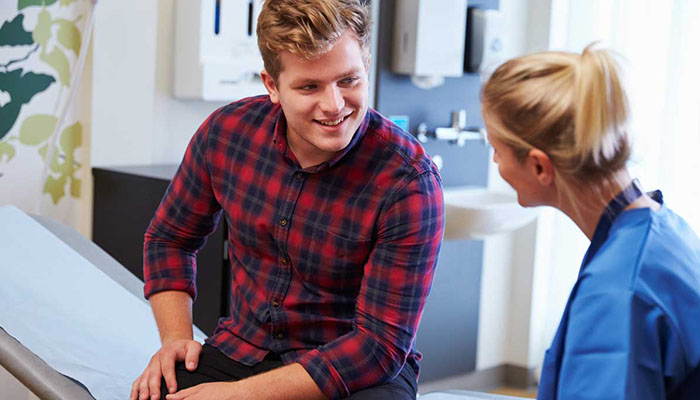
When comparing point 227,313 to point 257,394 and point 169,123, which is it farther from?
point 257,394

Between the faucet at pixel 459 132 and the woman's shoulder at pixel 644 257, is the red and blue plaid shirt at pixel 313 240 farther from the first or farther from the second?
the faucet at pixel 459 132

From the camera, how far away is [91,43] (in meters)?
2.46

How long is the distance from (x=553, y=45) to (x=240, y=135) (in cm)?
204

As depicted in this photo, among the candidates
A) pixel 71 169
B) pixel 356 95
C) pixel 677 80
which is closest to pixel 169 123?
pixel 71 169

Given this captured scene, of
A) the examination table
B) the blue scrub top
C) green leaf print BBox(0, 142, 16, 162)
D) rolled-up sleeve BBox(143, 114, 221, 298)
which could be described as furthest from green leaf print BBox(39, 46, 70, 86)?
the blue scrub top

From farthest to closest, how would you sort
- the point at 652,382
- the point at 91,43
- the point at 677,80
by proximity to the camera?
the point at 677,80, the point at 91,43, the point at 652,382

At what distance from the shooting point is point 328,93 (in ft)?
4.55

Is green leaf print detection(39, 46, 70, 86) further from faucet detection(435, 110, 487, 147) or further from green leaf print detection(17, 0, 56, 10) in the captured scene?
faucet detection(435, 110, 487, 147)

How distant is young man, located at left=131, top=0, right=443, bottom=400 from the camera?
1.38 meters

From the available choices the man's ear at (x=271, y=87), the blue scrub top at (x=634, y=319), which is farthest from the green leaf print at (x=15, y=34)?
the blue scrub top at (x=634, y=319)

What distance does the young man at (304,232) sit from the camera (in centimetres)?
138

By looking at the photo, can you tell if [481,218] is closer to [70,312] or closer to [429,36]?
[429,36]

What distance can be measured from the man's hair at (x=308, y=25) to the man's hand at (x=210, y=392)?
1.68ft

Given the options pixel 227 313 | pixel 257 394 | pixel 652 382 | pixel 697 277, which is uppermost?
pixel 697 277
